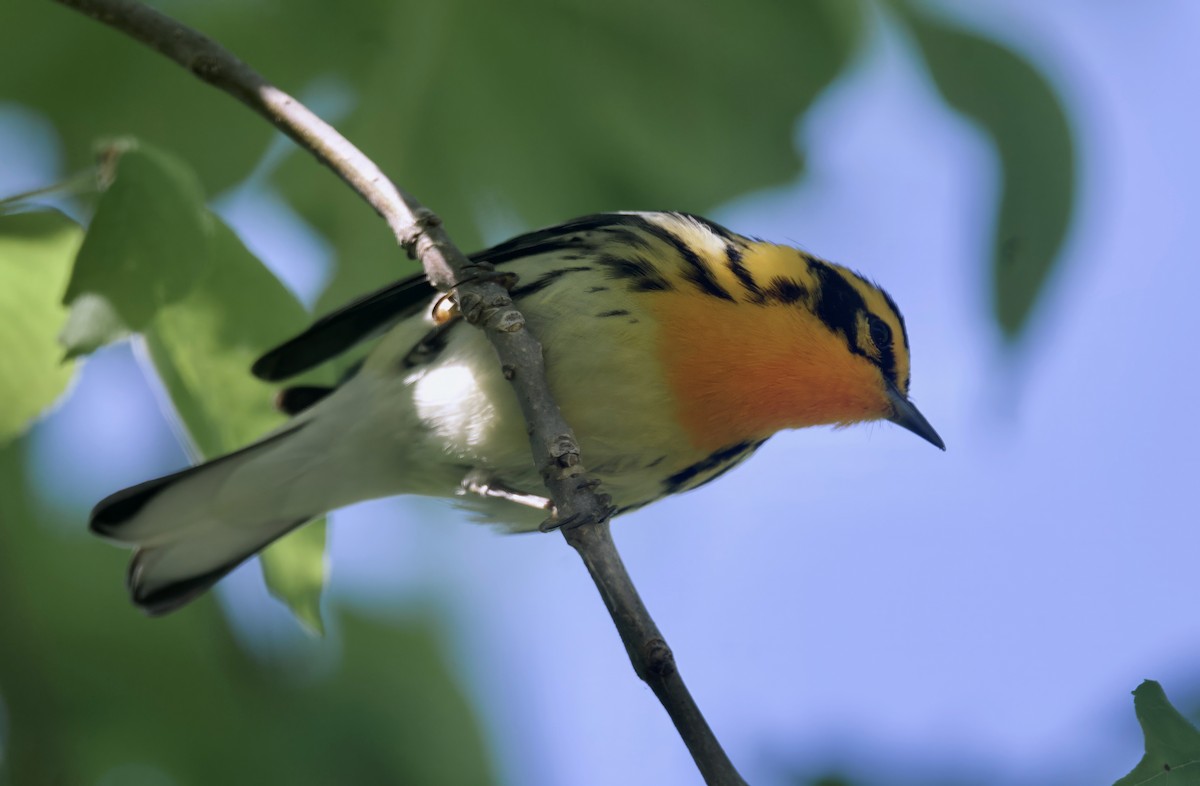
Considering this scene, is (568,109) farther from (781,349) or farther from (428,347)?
(781,349)

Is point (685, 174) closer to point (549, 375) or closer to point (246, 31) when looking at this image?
point (549, 375)

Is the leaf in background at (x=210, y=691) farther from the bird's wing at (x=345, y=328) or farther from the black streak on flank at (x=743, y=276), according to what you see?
the black streak on flank at (x=743, y=276)

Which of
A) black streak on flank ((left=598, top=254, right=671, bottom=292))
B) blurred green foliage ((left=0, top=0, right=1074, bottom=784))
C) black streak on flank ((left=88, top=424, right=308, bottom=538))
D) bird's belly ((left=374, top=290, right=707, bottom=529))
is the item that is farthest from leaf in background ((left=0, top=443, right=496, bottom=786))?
black streak on flank ((left=598, top=254, right=671, bottom=292))

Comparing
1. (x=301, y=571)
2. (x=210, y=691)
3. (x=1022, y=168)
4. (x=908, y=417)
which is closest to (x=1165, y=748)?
(x=1022, y=168)

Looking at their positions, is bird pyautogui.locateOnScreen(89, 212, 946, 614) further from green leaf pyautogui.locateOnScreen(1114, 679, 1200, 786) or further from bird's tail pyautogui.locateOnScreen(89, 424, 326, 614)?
green leaf pyautogui.locateOnScreen(1114, 679, 1200, 786)

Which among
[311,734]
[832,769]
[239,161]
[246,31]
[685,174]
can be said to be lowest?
[832,769]

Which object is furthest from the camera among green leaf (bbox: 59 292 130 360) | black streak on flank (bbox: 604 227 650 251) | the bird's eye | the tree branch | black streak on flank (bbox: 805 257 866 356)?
the bird's eye

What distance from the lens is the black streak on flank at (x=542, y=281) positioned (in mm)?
3037

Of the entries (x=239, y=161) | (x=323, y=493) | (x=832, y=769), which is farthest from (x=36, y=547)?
(x=832, y=769)

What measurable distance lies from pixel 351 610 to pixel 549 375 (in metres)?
1.88

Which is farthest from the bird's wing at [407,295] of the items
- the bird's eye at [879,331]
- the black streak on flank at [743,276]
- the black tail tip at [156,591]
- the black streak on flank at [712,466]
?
the black tail tip at [156,591]

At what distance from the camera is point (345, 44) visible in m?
2.95

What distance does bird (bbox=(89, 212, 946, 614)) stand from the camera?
2.96 metres

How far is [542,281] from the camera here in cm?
305
